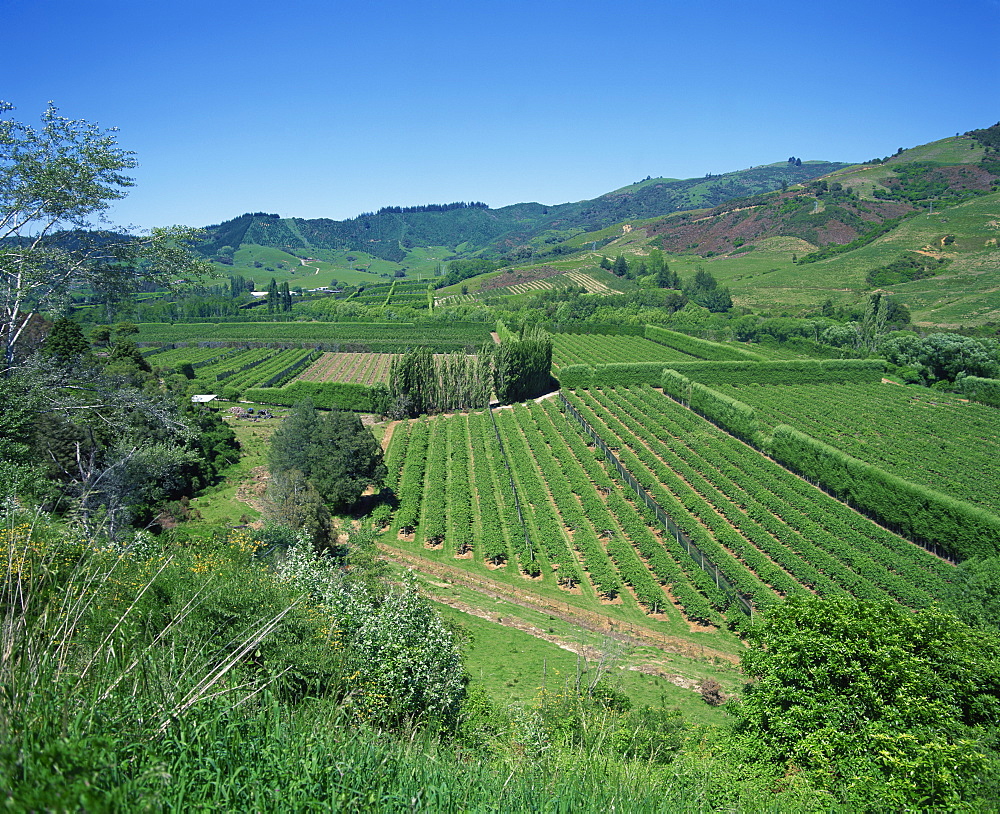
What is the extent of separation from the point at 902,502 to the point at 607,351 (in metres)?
60.4

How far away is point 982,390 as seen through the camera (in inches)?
2378

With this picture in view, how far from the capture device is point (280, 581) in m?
16.3

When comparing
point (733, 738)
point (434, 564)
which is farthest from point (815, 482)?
point (733, 738)

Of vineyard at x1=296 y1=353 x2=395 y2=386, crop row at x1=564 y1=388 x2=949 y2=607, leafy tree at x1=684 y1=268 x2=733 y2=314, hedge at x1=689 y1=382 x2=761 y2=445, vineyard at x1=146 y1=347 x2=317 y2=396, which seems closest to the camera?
crop row at x1=564 y1=388 x2=949 y2=607

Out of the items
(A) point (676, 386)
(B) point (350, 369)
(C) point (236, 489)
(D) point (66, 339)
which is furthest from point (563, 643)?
(B) point (350, 369)

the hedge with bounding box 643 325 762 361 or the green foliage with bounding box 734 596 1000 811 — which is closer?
the green foliage with bounding box 734 596 1000 811

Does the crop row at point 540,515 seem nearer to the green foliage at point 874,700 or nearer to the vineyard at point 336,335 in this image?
the green foliage at point 874,700

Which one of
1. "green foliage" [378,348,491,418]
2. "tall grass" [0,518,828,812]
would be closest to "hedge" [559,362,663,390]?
"green foliage" [378,348,491,418]

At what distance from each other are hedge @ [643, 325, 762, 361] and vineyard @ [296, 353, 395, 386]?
45.8 meters

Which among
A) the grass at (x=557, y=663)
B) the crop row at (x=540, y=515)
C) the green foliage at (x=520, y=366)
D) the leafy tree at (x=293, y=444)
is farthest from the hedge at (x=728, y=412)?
the leafy tree at (x=293, y=444)

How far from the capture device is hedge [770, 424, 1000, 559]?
29844mm

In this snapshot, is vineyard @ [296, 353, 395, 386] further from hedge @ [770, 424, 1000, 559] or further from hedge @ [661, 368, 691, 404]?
hedge @ [770, 424, 1000, 559]

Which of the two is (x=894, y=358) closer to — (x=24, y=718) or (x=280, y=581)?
(x=280, y=581)

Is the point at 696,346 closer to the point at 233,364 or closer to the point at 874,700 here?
the point at 233,364
